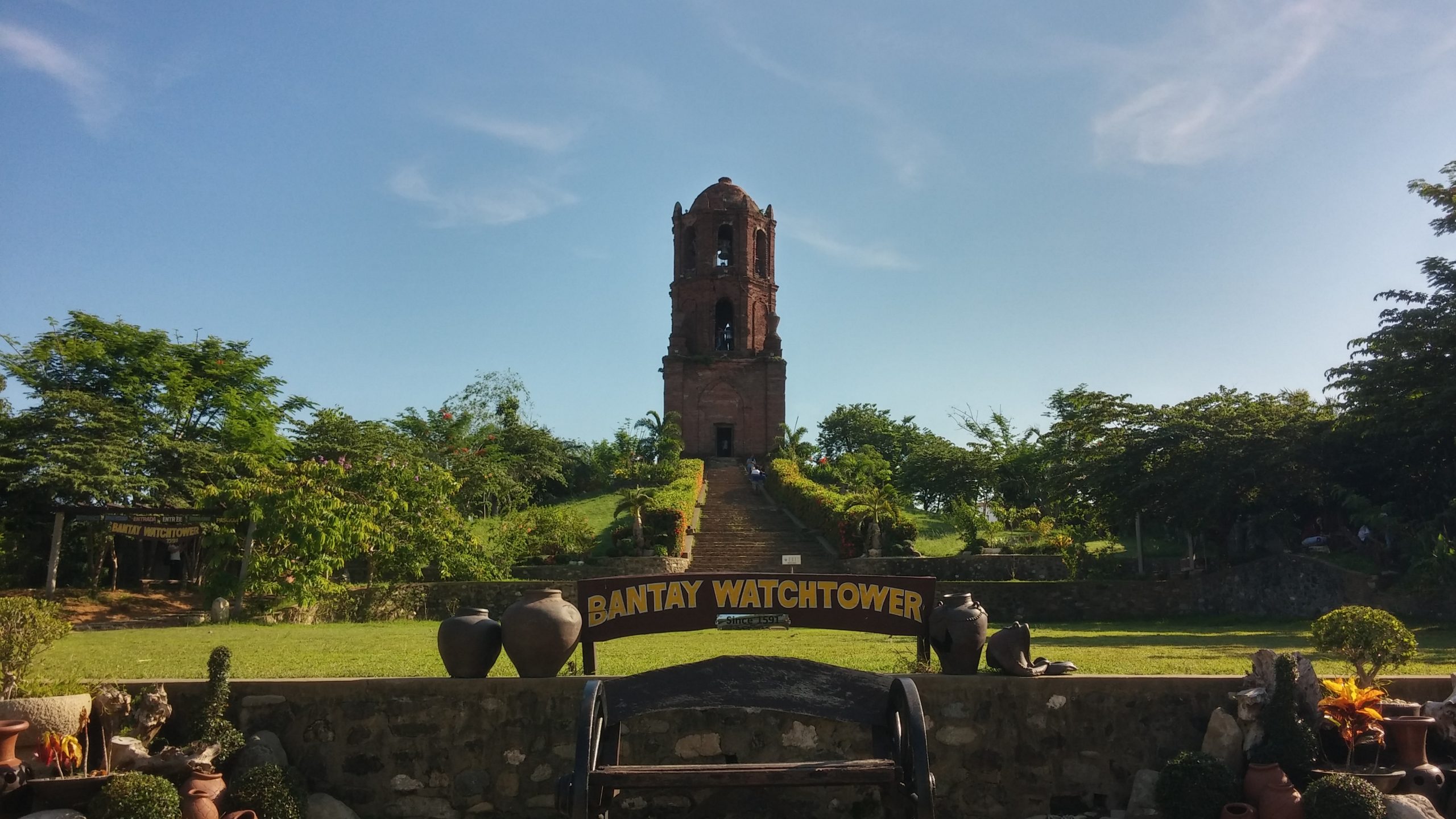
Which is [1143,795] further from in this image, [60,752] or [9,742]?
[9,742]

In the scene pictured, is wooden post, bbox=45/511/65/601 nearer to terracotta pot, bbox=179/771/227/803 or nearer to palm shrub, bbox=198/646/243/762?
palm shrub, bbox=198/646/243/762

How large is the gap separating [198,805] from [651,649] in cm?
553

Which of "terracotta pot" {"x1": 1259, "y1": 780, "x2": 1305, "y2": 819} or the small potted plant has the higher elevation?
the small potted plant

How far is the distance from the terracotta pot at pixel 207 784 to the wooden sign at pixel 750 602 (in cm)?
240

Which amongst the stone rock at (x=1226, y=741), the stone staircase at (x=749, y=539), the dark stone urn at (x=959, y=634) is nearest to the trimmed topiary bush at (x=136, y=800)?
the dark stone urn at (x=959, y=634)

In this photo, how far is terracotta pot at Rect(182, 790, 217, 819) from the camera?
235 inches

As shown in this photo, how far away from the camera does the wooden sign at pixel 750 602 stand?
7332mm

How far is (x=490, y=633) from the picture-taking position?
6949 millimetres

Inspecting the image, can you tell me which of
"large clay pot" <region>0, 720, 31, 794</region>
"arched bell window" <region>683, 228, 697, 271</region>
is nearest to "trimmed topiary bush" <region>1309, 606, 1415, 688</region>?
"large clay pot" <region>0, 720, 31, 794</region>

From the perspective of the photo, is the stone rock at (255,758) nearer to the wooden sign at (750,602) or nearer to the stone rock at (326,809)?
the stone rock at (326,809)

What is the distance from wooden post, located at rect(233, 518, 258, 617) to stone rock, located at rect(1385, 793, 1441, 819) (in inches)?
626

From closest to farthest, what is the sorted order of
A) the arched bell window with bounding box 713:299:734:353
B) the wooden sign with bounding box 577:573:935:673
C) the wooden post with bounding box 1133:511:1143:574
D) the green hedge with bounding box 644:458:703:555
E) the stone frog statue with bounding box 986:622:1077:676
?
the stone frog statue with bounding box 986:622:1077:676 < the wooden sign with bounding box 577:573:935:673 < the wooden post with bounding box 1133:511:1143:574 < the green hedge with bounding box 644:458:703:555 < the arched bell window with bounding box 713:299:734:353

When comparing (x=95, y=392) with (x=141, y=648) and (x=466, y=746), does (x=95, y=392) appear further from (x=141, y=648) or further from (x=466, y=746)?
(x=466, y=746)

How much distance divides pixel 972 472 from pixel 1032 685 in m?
31.7
